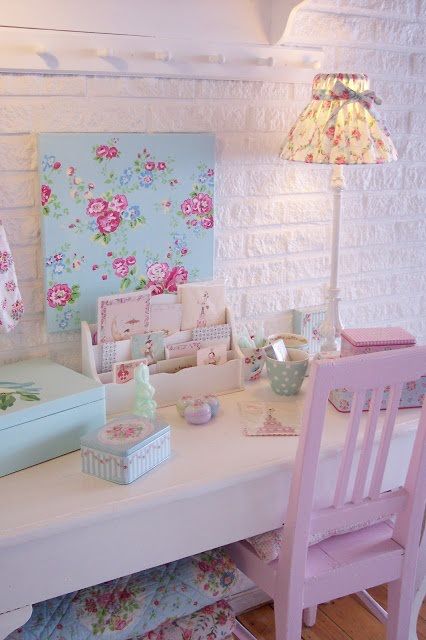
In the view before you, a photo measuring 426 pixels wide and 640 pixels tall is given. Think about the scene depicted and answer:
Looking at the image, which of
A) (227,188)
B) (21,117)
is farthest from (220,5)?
(21,117)

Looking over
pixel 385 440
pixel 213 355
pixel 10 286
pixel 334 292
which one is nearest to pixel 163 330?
pixel 213 355

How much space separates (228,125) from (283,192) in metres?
0.24

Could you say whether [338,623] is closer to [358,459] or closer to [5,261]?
[358,459]

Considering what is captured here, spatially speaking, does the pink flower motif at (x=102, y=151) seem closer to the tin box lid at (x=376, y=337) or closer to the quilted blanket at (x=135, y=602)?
the tin box lid at (x=376, y=337)

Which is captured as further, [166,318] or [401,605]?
[166,318]

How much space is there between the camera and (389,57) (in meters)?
2.21

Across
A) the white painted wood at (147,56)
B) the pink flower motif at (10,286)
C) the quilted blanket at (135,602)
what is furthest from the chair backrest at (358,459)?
the white painted wood at (147,56)

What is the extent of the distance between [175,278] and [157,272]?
0.05 meters

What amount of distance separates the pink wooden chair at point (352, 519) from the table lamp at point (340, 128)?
535mm

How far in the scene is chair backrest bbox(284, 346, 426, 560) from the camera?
4.74ft

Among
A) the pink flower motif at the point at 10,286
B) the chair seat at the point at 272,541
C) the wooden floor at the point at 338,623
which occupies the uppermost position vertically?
the pink flower motif at the point at 10,286

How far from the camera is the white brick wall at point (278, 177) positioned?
Result: 173 centimetres

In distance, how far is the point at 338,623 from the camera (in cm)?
A: 220

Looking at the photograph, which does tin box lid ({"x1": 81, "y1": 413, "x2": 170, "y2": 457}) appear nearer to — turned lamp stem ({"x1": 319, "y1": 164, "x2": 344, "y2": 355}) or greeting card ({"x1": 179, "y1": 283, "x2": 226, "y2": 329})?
greeting card ({"x1": 179, "y1": 283, "x2": 226, "y2": 329})
